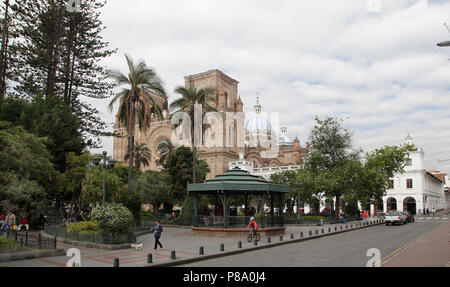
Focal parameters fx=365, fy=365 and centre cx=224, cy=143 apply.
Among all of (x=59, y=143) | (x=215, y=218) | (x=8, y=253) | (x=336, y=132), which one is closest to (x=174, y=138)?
(x=336, y=132)

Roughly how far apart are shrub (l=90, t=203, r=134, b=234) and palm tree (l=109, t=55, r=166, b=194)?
327 inches

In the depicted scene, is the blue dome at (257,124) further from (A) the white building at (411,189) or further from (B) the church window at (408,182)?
(B) the church window at (408,182)

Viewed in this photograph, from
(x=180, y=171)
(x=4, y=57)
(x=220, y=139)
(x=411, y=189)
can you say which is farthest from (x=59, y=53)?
(x=411, y=189)

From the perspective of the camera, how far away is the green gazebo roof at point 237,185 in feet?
69.3

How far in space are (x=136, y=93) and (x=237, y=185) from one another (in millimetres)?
9176

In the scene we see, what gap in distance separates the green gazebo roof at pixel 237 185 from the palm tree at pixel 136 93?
18.0 feet

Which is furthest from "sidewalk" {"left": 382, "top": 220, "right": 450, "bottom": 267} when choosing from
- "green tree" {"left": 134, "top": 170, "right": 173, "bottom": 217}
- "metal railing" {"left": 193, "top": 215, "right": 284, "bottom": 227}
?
"green tree" {"left": 134, "top": 170, "right": 173, "bottom": 217}

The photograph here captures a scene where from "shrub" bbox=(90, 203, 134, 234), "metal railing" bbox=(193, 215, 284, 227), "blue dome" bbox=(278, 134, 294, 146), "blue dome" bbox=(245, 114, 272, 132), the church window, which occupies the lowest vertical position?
"metal railing" bbox=(193, 215, 284, 227)

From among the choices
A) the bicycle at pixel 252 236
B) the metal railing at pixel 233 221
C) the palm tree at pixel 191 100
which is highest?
the palm tree at pixel 191 100

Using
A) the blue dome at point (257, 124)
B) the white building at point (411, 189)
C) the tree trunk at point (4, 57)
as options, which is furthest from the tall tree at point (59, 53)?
the blue dome at point (257, 124)

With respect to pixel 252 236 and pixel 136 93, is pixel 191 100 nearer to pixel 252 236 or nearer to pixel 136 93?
pixel 136 93

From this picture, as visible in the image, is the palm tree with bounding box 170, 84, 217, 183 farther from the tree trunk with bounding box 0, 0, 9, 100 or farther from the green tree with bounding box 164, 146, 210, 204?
the tree trunk with bounding box 0, 0, 9, 100

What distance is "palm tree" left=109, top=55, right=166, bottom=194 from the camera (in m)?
23.9
